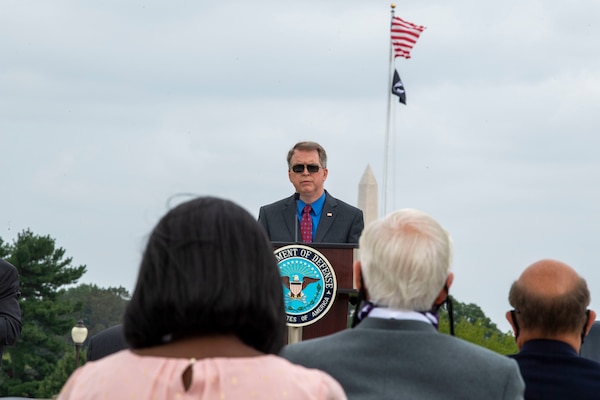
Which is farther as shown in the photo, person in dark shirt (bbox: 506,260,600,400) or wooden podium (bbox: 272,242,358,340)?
wooden podium (bbox: 272,242,358,340)

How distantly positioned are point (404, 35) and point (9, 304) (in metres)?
30.4

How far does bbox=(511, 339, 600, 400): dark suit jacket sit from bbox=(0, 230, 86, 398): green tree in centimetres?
5779

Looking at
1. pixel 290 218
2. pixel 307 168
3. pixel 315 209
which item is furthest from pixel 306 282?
pixel 307 168

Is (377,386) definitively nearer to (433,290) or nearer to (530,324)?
(433,290)

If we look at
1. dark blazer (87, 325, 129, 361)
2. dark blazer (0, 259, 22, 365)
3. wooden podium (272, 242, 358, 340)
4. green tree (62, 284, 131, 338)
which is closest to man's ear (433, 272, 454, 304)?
dark blazer (87, 325, 129, 361)

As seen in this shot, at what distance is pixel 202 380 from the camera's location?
2609mm

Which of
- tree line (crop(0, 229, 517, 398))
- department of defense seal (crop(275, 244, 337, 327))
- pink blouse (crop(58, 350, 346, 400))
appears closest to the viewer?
pink blouse (crop(58, 350, 346, 400))

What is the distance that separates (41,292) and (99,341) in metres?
63.2

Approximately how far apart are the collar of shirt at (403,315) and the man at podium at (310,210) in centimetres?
548

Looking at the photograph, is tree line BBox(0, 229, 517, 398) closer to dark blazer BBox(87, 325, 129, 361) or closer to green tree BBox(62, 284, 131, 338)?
green tree BBox(62, 284, 131, 338)

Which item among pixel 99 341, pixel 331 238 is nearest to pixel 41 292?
pixel 331 238

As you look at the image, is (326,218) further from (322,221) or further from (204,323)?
(204,323)

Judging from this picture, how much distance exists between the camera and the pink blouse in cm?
261

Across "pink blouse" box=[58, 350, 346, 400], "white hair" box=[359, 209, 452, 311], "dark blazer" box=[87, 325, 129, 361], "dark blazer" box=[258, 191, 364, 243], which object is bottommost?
"dark blazer" box=[87, 325, 129, 361]
